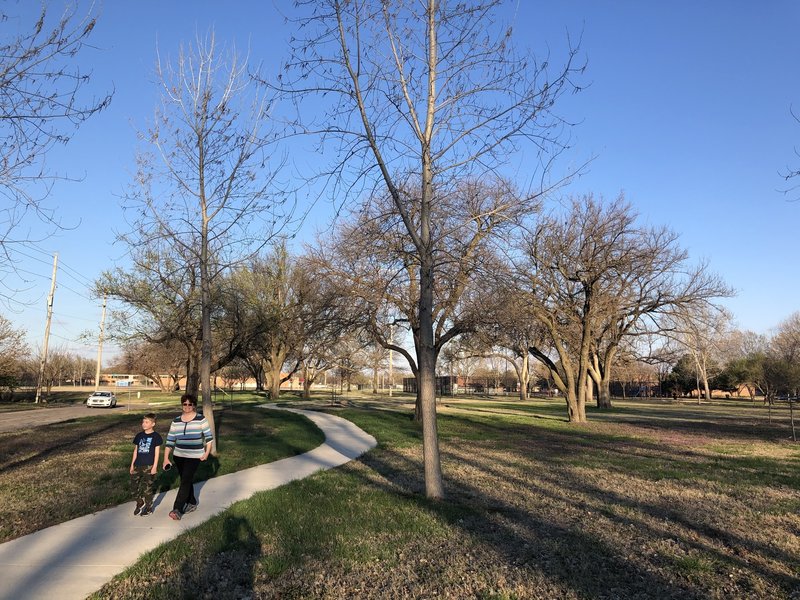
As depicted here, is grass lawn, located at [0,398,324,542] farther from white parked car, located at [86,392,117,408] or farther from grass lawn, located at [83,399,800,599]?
white parked car, located at [86,392,117,408]

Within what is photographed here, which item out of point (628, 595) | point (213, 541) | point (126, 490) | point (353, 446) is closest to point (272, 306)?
point (353, 446)

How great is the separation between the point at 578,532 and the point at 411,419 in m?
18.7

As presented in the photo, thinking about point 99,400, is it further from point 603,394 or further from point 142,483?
point 142,483

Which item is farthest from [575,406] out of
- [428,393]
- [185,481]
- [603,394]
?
[185,481]

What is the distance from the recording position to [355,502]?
805 centimetres

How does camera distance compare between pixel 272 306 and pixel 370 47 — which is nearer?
pixel 370 47

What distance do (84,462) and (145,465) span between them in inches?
Result: 215

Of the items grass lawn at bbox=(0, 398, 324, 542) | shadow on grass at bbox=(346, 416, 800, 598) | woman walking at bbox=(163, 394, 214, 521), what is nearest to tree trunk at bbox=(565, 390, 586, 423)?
grass lawn at bbox=(0, 398, 324, 542)

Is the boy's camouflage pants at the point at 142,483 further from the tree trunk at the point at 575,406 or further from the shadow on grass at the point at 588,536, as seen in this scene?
the tree trunk at the point at 575,406

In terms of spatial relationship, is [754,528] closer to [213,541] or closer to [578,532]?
[578,532]

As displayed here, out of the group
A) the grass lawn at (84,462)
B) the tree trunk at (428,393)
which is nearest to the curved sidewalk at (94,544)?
the grass lawn at (84,462)

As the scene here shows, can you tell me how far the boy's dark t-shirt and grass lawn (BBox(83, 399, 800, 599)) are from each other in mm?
1129

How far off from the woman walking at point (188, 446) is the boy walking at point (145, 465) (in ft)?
0.55

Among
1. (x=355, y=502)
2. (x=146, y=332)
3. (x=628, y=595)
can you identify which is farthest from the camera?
(x=146, y=332)
